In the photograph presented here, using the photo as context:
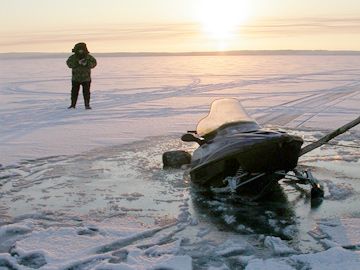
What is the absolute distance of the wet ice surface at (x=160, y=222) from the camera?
4.22 meters

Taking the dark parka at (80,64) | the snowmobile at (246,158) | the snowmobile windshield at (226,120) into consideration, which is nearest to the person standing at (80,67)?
the dark parka at (80,64)

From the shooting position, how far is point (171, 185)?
6508 millimetres

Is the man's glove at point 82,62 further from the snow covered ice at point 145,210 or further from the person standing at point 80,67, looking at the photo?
the snow covered ice at point 145,210

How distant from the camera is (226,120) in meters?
6.83

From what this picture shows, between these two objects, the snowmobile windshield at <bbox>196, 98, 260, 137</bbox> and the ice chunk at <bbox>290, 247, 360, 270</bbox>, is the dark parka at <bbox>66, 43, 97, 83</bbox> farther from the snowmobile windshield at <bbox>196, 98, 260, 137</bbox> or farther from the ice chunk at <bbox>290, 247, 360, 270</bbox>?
the ice chunk at <bbox>290, 247, 360, 270</bbox>

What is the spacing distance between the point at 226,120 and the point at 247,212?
70.7 inches

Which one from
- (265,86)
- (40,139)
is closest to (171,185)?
(40,139)

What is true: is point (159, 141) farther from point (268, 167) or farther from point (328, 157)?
point (268, 167)

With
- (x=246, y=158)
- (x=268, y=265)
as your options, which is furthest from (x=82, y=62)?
(x=268, y=265)

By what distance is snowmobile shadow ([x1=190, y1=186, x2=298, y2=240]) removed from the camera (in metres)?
4.92

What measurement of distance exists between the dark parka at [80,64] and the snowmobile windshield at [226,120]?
25.0 ft

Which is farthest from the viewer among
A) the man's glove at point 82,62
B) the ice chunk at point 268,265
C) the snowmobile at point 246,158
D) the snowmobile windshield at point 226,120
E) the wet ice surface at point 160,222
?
the man's glove at point 82,62

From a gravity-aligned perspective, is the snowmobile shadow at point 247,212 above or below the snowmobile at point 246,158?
below

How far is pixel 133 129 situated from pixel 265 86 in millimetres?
12358
